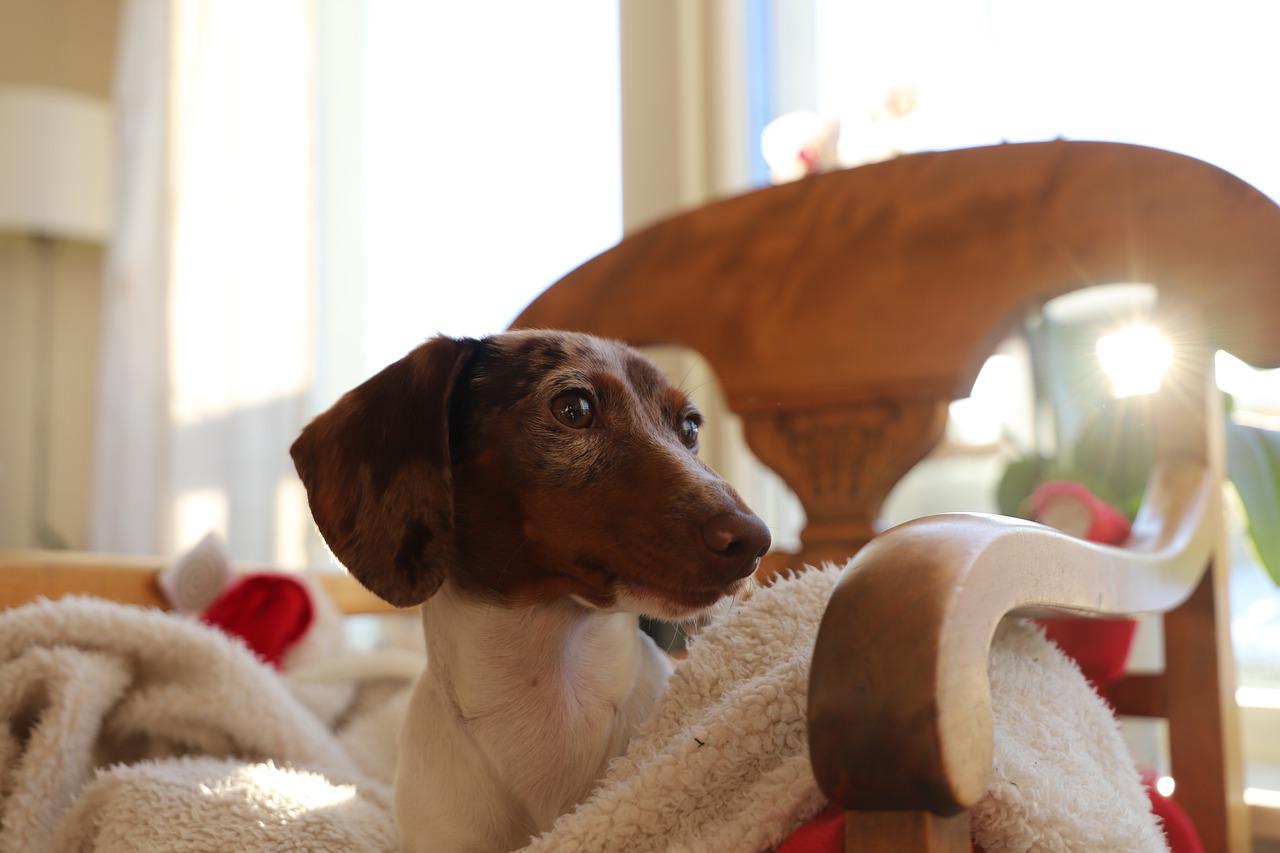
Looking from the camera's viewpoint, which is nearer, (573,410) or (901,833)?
(901,833)

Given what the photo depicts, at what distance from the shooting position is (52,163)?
2992 mm

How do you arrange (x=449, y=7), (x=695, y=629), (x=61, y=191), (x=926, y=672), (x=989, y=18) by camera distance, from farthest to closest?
(x=61, y=191)
(x=449, y=7)
(x=989, y=18)
(x=695, y=629)
(x=926, y=672)

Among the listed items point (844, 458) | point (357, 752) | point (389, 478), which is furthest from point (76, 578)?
point (844, 458)

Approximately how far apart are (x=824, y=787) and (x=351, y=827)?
1.57ft

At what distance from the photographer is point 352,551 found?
63cm

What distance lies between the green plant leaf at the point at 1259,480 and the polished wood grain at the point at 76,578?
103 cm

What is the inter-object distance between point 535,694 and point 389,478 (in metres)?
0.17

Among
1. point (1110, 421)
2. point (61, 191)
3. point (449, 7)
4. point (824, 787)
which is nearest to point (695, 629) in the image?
point (824, 787)

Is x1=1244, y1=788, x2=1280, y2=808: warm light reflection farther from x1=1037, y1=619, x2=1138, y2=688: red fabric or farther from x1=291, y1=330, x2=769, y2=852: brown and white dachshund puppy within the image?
x1=291, y1=330, x2=769, y2=852: brown and white dachshund puppy

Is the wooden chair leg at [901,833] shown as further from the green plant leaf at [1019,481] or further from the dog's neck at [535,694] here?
the green plant leaf at [1019,481]

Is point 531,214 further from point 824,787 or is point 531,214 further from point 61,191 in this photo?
point 824,787

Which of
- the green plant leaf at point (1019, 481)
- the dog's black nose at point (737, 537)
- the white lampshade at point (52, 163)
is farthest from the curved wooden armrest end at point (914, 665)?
the white lampshade at point (52, 163)

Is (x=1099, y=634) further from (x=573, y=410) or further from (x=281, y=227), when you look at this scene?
(x=281, y=227)

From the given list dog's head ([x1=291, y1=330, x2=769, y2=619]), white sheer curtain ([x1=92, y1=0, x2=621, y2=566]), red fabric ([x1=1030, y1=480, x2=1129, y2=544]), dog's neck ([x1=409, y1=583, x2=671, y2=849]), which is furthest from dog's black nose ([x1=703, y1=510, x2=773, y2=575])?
white sheer curtain ([x1=92, y1=0, x2=621, y2=566])
